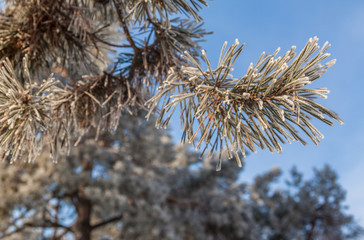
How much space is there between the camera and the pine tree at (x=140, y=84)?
899mm

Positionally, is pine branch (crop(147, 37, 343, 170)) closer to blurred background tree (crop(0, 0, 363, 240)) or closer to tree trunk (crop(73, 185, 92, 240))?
blurred background tree (crop(0, 0, 363, 240))

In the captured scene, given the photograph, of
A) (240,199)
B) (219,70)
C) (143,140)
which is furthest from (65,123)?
(240,199)

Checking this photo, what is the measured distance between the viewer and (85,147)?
609cm

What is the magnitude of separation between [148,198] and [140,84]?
16.1ft

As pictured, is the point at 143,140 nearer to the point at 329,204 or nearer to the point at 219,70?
the point at 329,204

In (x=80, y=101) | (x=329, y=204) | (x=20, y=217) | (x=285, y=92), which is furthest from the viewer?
(x=329, y=204)

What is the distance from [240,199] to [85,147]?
3633 millimetres

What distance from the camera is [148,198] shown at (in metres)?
6.18

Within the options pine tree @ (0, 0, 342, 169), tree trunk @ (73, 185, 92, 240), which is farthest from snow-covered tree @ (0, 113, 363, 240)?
pine tree @ (0, 0, 342, 169)

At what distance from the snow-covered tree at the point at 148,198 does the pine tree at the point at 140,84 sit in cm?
281

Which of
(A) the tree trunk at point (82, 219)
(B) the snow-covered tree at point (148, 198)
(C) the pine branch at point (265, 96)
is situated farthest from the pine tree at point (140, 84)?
(A) the tree trunk at point (82, 219)

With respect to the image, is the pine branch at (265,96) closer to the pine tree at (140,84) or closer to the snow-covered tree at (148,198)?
the pine tree at (140,84)

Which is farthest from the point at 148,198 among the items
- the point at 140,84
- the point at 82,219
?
the point at 140,84

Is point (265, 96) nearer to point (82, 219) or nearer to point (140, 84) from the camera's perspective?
point (140, 84)
